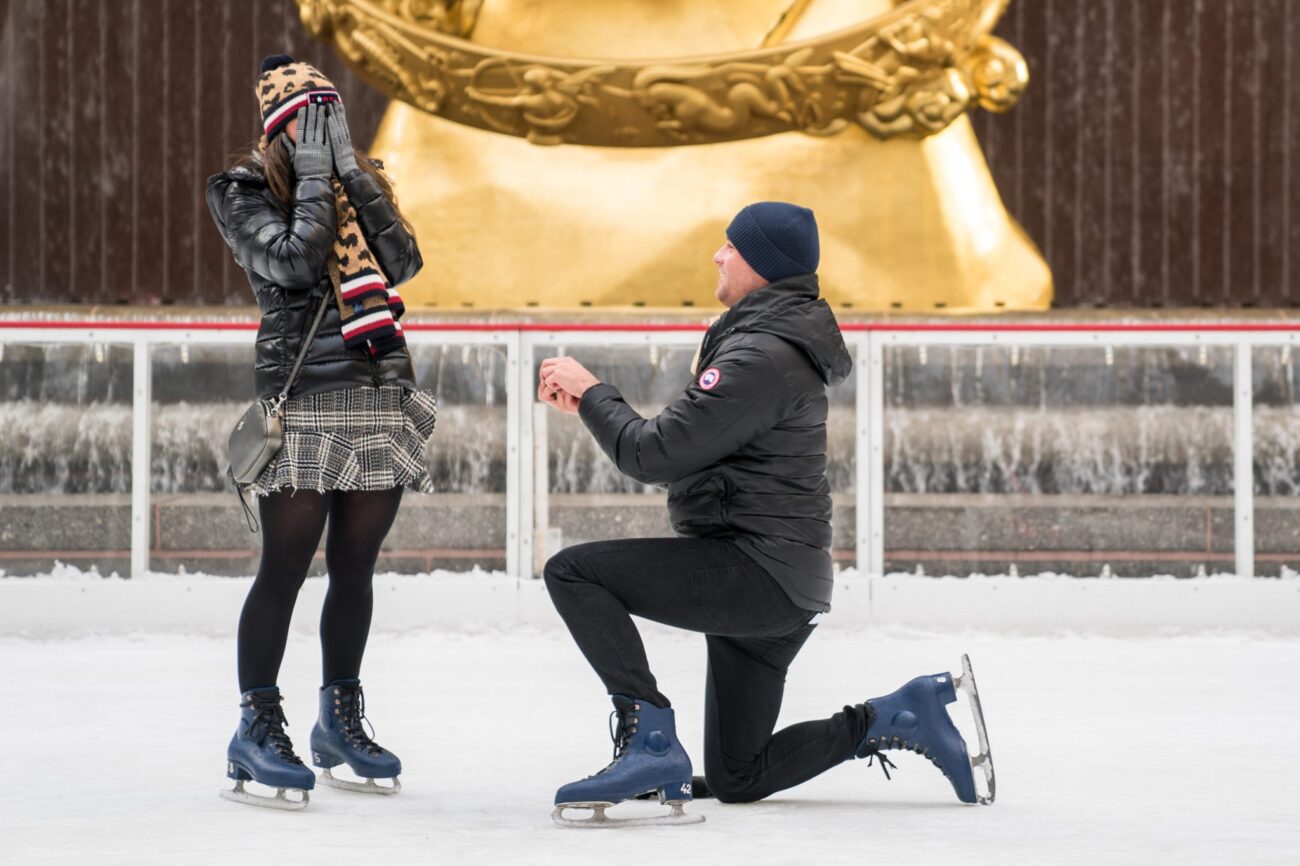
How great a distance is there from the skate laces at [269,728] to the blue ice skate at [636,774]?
0.38 metres

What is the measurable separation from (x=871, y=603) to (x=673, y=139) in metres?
1.62

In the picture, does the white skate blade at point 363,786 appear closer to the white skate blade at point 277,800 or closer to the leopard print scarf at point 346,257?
the white skate blade at point 277,800

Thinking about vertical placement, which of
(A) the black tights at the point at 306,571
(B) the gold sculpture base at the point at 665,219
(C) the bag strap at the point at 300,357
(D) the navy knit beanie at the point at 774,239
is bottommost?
(A) the black tights at the point at 306,571

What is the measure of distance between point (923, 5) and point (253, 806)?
3.72m

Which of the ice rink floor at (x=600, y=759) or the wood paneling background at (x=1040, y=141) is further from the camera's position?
the wood paneling background at (x=1040, y=141)

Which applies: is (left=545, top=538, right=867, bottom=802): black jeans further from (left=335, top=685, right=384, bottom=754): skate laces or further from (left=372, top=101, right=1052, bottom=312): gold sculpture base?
(left=372, top=101, right=1052, bottom=312): gold sculpture base

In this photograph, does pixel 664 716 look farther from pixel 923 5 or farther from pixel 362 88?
pixel 362 88

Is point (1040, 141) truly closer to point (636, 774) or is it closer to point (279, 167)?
point (279, 167)

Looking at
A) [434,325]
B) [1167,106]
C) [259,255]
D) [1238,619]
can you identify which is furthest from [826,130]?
[259,255]

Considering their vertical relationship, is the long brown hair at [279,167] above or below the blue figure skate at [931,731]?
above

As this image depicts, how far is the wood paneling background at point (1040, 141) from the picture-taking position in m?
7.59

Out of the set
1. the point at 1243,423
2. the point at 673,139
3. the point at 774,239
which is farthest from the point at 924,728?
the point at 673,139

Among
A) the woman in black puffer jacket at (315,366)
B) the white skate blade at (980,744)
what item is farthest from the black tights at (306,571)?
the white skate blade at (980,744)

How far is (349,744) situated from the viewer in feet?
8.73
